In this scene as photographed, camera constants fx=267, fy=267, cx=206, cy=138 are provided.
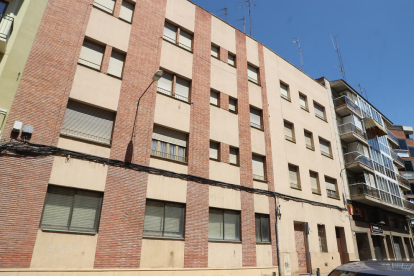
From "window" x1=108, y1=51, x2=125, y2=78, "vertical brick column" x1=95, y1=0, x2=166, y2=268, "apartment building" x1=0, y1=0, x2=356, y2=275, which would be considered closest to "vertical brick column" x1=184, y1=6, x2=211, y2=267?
"apartment building" x1=0, y1=0, x2=356, y2=275

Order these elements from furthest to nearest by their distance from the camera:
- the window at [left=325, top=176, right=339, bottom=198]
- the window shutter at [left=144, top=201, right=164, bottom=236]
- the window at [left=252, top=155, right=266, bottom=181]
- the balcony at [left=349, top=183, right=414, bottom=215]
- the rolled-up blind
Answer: the balcony at [left=349, top=183, right=414, bottom=215] < the window at [left=325, top=176, right=339, bottom=198] < the window at [left=252, top=155, right=266, bottom=181] < the rolled-up blind < the window shutter at [left=144, top=201, right=164, bottom=236]

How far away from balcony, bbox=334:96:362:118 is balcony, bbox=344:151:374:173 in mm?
4516

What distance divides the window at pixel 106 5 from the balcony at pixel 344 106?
2120 centimetres

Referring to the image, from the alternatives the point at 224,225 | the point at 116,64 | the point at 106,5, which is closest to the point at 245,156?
the point at 224,225

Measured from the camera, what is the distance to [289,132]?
18922 millimetres

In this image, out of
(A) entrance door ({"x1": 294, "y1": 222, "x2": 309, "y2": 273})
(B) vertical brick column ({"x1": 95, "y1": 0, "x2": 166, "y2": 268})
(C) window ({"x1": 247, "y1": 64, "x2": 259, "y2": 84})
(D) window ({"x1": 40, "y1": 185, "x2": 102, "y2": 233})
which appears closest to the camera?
(D) window ({"x1": 40, "y1": 185, "x2": 102, "y2": 233})

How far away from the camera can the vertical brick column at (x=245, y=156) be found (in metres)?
13.4

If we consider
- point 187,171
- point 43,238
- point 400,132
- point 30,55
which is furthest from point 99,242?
point 400,132

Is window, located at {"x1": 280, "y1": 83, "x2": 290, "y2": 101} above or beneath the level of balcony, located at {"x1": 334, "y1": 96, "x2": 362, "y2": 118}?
beneath

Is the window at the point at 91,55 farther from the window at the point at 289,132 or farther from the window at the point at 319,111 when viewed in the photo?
the window at the point at 319,111

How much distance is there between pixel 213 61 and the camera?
16.3m

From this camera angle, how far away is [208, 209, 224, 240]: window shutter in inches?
495

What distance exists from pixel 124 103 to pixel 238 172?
688 centimetres

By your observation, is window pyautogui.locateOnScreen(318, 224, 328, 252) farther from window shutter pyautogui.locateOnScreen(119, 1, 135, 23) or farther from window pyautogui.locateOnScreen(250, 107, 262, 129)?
window shutter pyautogui.locateOnScreen(119, 1, 135, 23)
